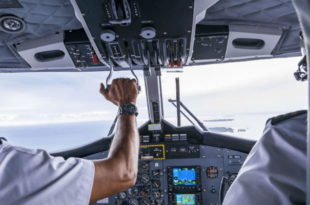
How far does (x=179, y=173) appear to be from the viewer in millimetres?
2959

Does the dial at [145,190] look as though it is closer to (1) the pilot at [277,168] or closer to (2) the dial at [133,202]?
(2) the dial at [133,202]

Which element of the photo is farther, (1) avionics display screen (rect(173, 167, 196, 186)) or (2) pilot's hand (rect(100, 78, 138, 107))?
(1) avionics display screen (rect(173, 167, 196, 186))

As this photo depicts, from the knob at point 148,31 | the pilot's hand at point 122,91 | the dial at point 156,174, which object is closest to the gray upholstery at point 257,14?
the knob at point 148,31

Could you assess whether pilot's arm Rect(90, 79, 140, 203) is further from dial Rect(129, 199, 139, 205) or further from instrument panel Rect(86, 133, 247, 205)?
dial Rect(129, 199, 139, 205)

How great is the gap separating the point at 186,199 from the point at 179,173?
1.15ft

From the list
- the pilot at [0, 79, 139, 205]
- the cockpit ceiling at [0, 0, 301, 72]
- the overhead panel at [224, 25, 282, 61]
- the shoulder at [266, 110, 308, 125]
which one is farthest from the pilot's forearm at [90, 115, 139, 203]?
the overhead panel at [224, 25, 282, 61]

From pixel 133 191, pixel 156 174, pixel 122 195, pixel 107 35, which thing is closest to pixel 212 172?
pixel 156 174

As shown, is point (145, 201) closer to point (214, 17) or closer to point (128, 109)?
point (128, 109)

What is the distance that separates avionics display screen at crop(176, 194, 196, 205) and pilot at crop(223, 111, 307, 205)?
8.56ft

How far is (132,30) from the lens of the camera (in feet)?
5.55

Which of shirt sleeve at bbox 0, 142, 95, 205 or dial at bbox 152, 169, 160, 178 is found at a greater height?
shirt sleeve at bbox 0, 142, 95, 205

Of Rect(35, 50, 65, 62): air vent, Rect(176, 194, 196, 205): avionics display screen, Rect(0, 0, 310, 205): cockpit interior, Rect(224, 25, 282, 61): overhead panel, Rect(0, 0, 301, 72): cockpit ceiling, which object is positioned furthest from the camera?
Rect(176, 194, 196, 205): avionics display screen

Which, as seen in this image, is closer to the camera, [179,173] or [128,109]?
[128,109]

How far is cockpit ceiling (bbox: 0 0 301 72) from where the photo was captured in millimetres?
1692
